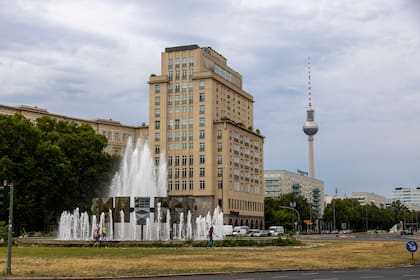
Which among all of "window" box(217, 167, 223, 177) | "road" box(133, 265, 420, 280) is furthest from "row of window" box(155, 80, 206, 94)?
"road" box(133, 265, 420, 280)

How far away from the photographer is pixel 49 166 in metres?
80.4

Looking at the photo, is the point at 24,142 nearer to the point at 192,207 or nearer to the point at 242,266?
the point at 192,207

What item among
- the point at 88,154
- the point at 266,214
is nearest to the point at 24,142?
the point at 88,154

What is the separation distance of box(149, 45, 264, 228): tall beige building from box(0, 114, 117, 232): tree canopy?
33.3 meters

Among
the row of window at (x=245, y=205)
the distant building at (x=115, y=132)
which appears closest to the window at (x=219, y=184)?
the row of window at (x=245, y=205)

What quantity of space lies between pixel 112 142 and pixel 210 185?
34070mm

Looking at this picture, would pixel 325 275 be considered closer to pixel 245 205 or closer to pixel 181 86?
pixel 181 86

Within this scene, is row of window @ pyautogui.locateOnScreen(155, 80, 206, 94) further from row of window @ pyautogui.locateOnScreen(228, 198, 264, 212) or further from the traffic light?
the traffic light

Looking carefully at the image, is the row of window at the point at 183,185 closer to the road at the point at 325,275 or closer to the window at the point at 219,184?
the window at the point at 219,184

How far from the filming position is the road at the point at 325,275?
2302 cm

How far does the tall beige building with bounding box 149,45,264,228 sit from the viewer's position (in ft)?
402

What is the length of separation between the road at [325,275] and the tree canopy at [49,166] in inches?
2216

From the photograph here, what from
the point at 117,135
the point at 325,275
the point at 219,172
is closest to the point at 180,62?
the point at 219,172

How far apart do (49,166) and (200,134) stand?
161ft
